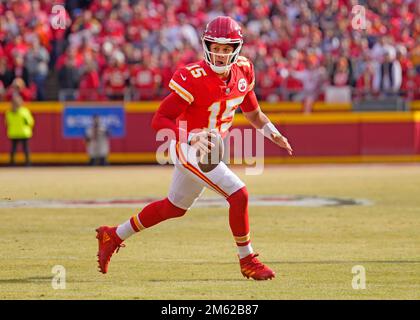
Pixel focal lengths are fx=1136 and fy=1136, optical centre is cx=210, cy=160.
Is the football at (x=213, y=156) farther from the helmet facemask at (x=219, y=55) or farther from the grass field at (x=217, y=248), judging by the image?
the grass field at (x=217, y=248)

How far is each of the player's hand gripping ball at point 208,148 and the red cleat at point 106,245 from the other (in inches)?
42.5

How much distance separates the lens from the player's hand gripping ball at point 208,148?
845cm

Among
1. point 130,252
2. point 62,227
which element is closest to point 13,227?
point 62,227

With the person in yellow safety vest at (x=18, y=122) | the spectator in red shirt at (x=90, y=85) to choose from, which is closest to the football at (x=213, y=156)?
the person in yellow safety vest at (x=18, y=122)

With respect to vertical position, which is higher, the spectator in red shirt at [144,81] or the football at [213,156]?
the football at [213,156]

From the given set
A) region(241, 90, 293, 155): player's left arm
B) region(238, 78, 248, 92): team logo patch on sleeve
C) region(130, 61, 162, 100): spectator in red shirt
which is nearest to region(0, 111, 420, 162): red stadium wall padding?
region(130, 61, 162, 100): spectator in red shirt

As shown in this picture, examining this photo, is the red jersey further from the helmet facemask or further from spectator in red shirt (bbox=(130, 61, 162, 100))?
spectator in red shirt (bbox=(130, 61, 162, 100))

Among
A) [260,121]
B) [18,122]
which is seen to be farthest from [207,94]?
[18,122]

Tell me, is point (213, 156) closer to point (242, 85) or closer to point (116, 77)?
point (242, 85)

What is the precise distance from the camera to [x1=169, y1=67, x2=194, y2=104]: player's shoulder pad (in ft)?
28.5

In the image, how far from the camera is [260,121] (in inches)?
371

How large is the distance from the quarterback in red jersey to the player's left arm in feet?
0.78
